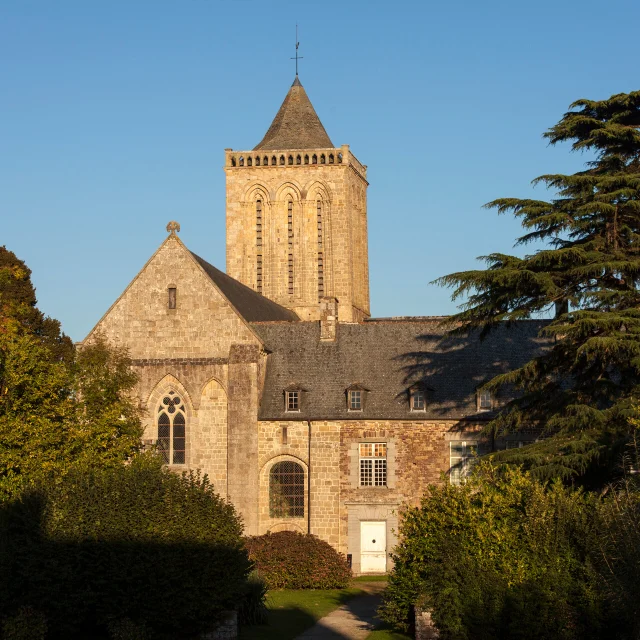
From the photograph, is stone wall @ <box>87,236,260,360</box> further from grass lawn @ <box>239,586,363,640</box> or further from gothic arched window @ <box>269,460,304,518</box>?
grass lawn @ <box>239,586,363,640</box>

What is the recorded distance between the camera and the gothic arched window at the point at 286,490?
44.2 m

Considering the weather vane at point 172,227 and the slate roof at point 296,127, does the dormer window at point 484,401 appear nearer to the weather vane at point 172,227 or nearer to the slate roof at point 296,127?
the weather vane at point 172,227

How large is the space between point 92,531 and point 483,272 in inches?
499

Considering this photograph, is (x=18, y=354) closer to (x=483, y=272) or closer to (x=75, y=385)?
(x=75, y=385)

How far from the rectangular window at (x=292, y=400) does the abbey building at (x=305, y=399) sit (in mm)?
50

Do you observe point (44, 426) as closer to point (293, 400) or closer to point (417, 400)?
point (293, 400)

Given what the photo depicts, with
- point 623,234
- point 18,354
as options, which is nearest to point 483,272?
point 623,234

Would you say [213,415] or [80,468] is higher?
[213,415]

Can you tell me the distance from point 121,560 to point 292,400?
63.0 feet

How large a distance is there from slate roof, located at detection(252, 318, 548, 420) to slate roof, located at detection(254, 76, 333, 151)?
23.6m

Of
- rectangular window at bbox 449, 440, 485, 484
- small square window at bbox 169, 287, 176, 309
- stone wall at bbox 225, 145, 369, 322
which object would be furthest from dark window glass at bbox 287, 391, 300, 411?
stone wall at bbox 225, 145, 369, 322

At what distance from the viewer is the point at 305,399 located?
45281 mm

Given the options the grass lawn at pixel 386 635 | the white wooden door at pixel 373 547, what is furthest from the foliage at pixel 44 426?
the white wooden door at pixel 373 547

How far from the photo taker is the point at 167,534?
26.9 metres
